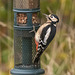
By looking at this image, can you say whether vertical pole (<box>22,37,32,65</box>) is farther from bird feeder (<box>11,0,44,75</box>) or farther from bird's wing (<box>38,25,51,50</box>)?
bird's wing (<box>38,25,51,50</box>)

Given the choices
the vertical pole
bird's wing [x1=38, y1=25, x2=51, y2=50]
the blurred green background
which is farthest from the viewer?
the blurred green background

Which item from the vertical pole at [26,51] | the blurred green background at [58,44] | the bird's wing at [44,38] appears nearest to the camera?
the bird's wing at [44,38]

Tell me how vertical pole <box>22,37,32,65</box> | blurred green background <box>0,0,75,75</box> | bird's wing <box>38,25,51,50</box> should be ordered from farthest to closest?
blurred green background <box>0,0,75,75</box>, vertical pole <box>22,37,32,65</box>, bird's wing <box>38,25,51,50</box>

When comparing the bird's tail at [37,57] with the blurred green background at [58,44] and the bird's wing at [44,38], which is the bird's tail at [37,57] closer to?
the bird's wing at [44,38]

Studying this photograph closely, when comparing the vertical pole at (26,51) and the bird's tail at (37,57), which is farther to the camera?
the vertical pole at (26,51)

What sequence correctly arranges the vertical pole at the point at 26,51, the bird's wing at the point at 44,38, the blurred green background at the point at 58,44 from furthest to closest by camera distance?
1. the blurred green background at the point at 58,44
2. the vertical pole at the point at 26,51
3. the bird's wing at the point at 44,38

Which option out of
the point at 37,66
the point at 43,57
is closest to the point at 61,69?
the point at 43,57

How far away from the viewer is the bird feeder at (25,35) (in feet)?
24.9

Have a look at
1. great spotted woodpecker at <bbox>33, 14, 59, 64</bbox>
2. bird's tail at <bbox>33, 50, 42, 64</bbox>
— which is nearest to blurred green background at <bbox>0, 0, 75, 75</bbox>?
great spotted woodpecker at <bbox>33, 14, 59, 64</bbox>

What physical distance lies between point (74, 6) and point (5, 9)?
2016 mm

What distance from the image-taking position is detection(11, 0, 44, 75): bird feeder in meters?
7.59

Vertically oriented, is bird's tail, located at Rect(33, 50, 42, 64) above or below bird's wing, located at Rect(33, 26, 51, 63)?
below

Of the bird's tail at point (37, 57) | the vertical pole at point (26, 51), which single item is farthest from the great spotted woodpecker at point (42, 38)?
the vertical pole at point (26, 51)

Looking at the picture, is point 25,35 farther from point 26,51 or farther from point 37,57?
point 37,57
